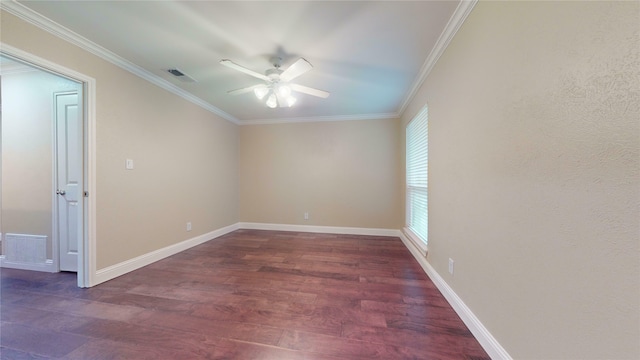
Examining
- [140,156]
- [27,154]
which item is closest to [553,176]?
[140,156]

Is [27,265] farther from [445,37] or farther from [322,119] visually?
[445,37]

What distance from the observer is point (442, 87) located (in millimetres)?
1999

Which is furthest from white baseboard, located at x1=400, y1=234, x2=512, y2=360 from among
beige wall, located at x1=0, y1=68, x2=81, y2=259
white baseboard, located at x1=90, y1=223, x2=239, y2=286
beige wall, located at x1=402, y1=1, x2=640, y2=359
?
beige wall, located at x1=0, y1=68, x2=81, y2=259

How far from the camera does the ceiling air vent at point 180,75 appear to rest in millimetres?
2492

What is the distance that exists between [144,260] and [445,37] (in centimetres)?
401

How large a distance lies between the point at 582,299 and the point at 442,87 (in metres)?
1.81

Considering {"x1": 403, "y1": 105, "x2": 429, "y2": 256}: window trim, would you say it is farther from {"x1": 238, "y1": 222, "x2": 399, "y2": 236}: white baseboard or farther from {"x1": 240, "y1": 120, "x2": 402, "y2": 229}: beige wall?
{"x1": 238, "y1": 222, "x2": 399, "y2": 236}: white baseboard

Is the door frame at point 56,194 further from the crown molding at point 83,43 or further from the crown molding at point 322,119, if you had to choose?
the crown molding at point 322,119

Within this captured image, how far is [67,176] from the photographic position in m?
2.41


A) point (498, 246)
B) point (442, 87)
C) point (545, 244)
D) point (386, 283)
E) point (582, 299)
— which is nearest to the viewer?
point (582, 299)

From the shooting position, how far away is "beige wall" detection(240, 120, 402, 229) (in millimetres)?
4070

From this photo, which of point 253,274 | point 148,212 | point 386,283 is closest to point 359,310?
point 386,283

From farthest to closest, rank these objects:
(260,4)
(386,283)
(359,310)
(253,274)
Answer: (253,274) < (386,283) < (359,310) < (260,4)

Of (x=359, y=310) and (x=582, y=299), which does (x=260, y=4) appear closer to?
(x=582, y=299)
